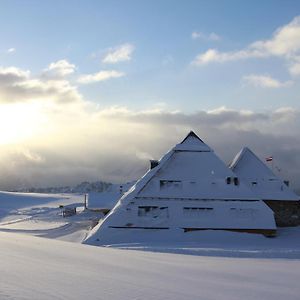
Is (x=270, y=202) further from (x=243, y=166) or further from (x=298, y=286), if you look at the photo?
(x=298, y=286)

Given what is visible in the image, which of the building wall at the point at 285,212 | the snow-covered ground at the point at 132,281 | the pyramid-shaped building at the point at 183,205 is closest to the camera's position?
the snow-covered ground at the point at 132,281

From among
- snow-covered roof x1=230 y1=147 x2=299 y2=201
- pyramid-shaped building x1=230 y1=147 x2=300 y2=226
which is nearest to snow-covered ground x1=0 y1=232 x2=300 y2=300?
pyramid-shaped building x1=230 y1=147 x2=300 y2=226

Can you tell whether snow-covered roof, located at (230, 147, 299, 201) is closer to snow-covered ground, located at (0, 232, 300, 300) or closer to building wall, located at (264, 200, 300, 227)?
building wall, located at (264, 200, 300, 227)

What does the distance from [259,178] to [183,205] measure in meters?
11.0

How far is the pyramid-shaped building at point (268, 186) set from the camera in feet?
131

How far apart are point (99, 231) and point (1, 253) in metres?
16.1

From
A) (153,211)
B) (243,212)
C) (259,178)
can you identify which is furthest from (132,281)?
(259,178)

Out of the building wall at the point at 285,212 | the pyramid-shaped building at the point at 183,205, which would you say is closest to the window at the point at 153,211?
the pyramid-shaped building at the point at 183,205

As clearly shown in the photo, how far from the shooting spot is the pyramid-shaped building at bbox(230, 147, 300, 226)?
4000cm

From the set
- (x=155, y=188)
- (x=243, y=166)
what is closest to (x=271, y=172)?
(x=243, y=166)

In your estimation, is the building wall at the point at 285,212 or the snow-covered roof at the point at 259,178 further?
the snow-covered roof at the point at 259,178

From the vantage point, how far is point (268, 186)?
41406mm

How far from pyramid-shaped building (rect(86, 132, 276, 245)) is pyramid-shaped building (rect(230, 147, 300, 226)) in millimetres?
6684

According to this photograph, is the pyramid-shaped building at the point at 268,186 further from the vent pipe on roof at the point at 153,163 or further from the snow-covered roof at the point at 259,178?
the vent pipe on roof at the point at 153,163
